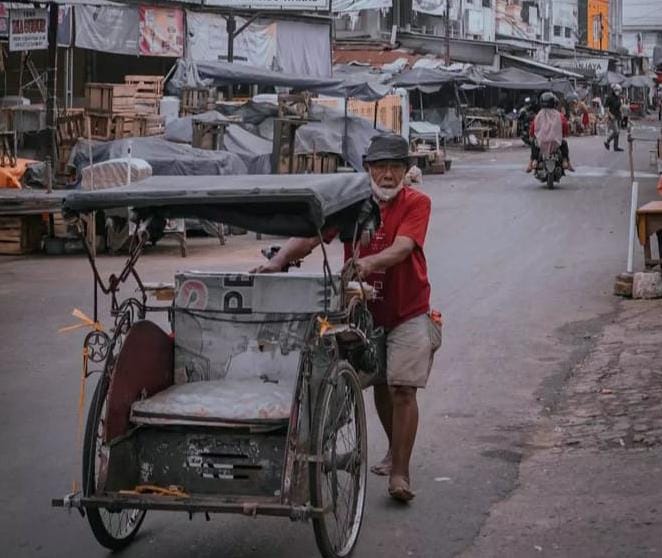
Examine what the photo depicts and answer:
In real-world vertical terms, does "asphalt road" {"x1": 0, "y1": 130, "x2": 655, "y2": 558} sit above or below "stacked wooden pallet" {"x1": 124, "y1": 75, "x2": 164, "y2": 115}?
below

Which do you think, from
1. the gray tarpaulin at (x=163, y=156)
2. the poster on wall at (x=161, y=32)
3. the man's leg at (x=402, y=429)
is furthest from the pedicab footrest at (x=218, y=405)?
the poster on wall at (x=161, y=32)

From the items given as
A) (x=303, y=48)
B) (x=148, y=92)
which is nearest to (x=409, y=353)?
(x=148, y=92)

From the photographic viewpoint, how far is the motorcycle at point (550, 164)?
24328mm

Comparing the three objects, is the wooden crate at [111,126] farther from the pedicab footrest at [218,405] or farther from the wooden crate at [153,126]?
the pedicab footrest at [218,405]

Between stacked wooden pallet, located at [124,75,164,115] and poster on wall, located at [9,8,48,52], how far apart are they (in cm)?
597

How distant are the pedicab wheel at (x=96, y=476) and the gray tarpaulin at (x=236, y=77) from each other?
71.3 ft

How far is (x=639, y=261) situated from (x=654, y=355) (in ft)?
17.7

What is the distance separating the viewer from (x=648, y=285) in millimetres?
12016

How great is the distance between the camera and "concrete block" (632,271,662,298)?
1199cm

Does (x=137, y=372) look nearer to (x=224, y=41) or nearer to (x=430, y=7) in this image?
(x=224, y=41)

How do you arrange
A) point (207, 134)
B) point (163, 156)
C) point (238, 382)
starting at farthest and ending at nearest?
point (207, 134)
point (163, 156)
point (238, 382)

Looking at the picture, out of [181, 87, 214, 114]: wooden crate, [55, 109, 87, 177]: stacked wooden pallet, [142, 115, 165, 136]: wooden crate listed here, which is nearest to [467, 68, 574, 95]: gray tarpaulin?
[181, 87, 214, 114]: wooden crate

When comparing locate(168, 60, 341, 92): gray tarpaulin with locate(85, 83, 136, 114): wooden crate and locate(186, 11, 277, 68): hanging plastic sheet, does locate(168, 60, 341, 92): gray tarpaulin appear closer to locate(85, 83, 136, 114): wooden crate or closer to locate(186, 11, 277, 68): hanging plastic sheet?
locate(186, 11, 277, 68): hanging plastic sheet

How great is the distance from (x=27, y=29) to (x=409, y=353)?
13.3 m
